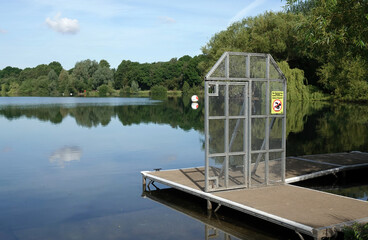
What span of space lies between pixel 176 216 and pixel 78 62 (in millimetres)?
126443

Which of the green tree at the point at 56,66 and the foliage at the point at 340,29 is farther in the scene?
the green tree at the point at 56,66

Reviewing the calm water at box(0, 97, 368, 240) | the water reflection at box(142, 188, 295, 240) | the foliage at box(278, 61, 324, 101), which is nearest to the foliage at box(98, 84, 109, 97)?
the foliage at box(278, 61, 324, 101)

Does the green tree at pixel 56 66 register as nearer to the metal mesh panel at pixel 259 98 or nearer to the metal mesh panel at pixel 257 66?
the metal mesh panel at pixel 257 66

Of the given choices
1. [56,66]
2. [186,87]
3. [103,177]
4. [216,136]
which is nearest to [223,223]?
[216,136]

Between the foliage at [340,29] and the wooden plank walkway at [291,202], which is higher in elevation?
the foliage at [340,29]

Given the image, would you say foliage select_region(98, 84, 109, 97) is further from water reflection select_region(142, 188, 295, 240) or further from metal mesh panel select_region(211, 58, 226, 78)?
metal mesh panel select_region(211, 58, 226, 78)

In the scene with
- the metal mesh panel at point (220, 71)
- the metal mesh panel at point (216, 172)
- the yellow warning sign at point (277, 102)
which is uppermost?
the metal mesh panel at point (220, 71)

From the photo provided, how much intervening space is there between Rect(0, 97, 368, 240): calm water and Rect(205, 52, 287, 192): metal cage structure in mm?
1367

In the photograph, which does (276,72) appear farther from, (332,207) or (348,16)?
(332,207)

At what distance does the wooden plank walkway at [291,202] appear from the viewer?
7824 mm

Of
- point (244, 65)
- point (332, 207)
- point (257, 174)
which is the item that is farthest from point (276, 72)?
point (332, 207)

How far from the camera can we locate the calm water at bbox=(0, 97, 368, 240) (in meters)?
9.15

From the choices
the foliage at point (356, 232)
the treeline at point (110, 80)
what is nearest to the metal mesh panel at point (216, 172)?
the foliage at point (356, 232)

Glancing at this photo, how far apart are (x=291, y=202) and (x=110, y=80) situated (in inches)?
4732
